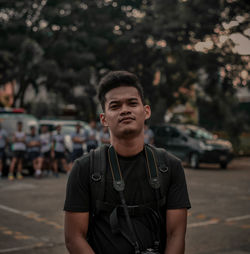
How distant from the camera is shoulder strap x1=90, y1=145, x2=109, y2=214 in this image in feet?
8.49

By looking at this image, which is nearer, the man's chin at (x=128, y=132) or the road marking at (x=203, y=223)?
the man's chin at (x=128, y=132)

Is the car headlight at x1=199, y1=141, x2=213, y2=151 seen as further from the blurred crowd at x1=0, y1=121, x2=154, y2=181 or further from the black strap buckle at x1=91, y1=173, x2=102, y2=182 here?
the black strap buckle at x1=91, y1=173, x2=102, y2=182

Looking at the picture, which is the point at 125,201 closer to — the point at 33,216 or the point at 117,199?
the point at 117,199

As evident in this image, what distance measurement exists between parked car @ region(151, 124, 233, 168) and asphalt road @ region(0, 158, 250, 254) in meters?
4.66

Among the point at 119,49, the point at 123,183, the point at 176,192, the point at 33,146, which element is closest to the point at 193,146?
the point at 33,146

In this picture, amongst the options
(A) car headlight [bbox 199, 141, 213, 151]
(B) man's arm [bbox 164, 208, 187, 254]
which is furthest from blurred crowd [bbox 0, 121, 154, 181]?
(B) man's arm [bbox 164, 208, 187, 254]

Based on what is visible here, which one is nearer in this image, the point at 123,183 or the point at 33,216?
the point at 123,183

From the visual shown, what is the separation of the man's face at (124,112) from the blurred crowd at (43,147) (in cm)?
1305

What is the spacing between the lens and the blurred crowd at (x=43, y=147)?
15.6 m

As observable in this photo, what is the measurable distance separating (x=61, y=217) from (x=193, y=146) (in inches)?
457

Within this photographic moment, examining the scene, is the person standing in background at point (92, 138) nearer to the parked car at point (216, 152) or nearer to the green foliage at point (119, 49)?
the parked car at point (216, 152)

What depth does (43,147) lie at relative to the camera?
1667 centimetres

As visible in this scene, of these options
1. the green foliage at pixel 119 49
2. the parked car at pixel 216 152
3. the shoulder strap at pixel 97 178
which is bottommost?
the parked car at pixel 216 152

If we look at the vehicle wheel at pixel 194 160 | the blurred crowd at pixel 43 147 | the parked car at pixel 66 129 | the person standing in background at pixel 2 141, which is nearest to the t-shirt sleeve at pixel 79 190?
the blurred crowd at pixel 43 147
